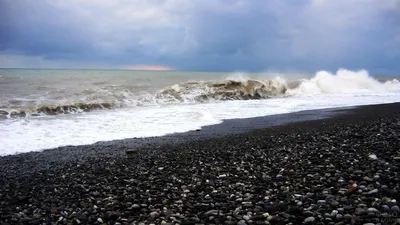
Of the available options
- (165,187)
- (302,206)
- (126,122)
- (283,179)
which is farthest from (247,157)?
(126,122)

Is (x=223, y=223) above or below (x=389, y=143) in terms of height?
below

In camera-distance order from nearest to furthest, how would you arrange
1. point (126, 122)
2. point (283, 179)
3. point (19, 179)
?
point (283, 179) < point (19, 179) < point (126, 122)

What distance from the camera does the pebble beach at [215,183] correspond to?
4391mm

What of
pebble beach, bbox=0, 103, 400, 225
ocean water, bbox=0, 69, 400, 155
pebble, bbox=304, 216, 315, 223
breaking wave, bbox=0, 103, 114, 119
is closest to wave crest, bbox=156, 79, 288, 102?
ocean water, bbox=0, 69, 400, 155

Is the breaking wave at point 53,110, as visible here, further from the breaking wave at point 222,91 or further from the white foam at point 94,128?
the white foam at point 94,128

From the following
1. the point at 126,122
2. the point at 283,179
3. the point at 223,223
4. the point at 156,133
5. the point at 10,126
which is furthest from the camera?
the point at 126,122

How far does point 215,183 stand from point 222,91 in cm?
2612

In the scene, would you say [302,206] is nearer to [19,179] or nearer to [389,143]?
[389,143]

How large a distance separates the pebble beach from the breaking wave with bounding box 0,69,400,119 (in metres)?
11.2

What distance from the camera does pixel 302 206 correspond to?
4.46 meters

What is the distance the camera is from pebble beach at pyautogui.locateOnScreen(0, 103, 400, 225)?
14.4 ft

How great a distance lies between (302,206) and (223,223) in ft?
3.80

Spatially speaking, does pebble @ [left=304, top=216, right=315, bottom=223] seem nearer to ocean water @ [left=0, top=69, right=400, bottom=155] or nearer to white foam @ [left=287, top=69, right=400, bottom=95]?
ocean water @ [left=0, top=69, right=400, bottom=155]

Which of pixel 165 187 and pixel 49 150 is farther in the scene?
pixel 49 150
